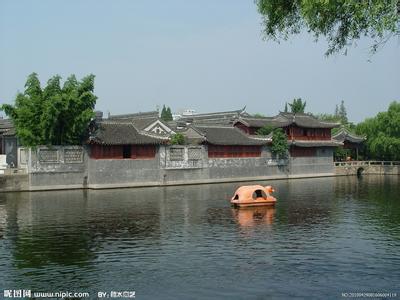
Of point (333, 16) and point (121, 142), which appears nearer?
point (333, 16)

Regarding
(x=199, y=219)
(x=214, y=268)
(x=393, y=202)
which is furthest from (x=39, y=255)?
(x=393, y=202)

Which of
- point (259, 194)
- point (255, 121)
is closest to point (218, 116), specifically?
point (255, 121)

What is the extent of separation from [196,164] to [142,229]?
26576 millimetres

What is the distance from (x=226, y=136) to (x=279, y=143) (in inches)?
246

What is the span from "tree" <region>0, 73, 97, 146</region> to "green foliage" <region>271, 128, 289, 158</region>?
70.5ft

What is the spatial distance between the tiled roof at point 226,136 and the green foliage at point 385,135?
58.2ft

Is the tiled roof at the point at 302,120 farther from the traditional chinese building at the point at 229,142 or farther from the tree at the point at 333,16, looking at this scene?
the tree at the point at 333,16

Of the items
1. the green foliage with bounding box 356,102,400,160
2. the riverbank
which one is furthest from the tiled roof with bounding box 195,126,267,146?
the green foliage with bounding box 356,102,400,160

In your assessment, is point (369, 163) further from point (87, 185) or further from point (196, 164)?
point (87, 185)

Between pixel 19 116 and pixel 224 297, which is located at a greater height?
pixel 19 116

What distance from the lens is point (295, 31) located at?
13039 mm

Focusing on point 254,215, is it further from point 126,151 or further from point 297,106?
point 297,106

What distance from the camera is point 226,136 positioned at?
173 feet

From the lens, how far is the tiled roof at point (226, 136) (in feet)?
166
